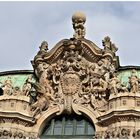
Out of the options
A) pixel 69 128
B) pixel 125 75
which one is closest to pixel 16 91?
pixel 69 128

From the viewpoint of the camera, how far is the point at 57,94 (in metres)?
32.6

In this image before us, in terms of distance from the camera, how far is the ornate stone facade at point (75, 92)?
30.7 meters

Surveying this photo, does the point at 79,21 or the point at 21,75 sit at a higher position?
the point at 79,21

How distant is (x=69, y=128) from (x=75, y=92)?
200 cm

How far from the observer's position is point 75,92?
1273 inches

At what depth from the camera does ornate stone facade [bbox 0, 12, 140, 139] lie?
30719mm

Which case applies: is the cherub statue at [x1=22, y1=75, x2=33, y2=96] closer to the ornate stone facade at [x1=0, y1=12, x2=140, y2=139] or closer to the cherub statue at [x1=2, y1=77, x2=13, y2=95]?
the ornate stone facade at [x1=0, y1=12, x2=140, y2=139]

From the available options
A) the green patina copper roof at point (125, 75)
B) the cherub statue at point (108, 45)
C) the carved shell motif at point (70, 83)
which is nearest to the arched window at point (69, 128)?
the carved shell motif at point (70, 83)

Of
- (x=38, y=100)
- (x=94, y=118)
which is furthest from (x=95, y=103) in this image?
(x=38, y=100)

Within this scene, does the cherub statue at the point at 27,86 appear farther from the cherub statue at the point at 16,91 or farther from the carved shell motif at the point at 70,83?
the carved shell motif at the point at 70,83

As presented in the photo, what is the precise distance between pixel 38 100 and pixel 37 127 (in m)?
1.59

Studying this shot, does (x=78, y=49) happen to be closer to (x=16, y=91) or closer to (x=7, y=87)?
(x=16, y=91)

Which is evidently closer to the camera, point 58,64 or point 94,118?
point 94,118

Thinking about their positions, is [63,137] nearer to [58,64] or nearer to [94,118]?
[94,118]
